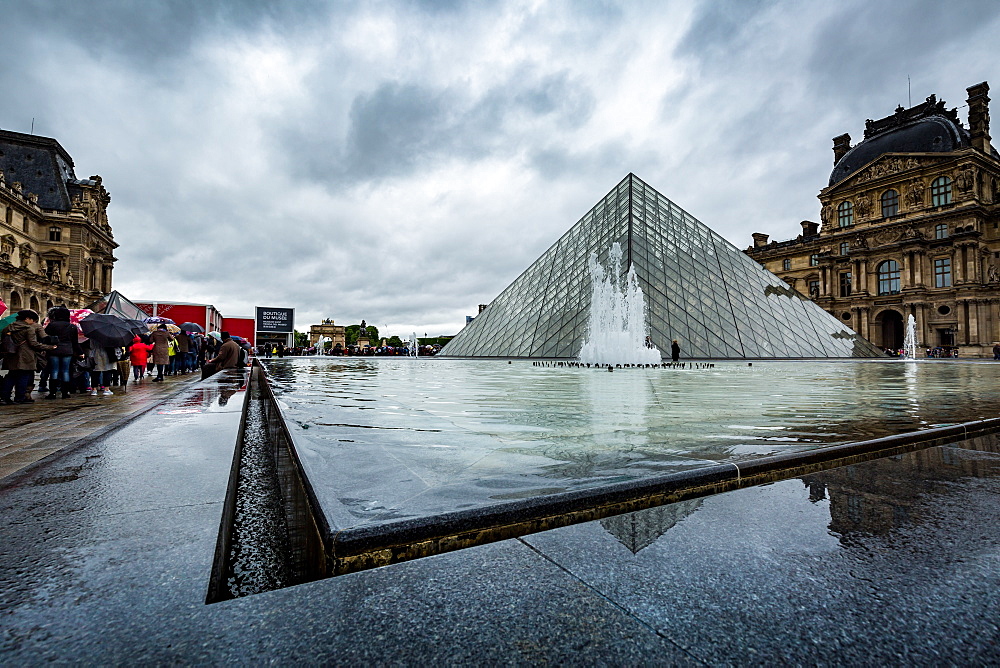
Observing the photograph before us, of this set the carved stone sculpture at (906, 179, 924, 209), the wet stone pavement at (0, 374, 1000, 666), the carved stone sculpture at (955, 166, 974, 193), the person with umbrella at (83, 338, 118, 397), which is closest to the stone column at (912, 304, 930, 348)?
the carved stone sculpture at (906, 179, 924, 209)

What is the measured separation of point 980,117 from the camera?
42.3 meters

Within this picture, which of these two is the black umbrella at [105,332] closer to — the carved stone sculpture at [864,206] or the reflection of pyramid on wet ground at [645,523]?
the reflection of pyramid on wet ground at [645,523]

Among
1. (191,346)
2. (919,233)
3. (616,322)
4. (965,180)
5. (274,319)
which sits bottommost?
(191,346)

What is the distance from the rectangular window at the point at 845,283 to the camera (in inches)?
1850

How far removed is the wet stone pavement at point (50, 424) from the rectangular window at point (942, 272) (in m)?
53.8

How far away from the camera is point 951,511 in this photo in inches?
77.4

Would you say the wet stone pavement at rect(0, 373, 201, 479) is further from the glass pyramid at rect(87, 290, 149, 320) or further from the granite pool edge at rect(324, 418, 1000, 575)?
the glass pyramid at rect(87, 290, 149, 320)

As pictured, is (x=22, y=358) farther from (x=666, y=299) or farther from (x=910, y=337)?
(x=910, y=337)

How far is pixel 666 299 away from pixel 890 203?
36.2m

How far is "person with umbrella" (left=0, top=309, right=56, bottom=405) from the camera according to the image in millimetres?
6564

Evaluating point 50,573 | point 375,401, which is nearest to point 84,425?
point 375,401

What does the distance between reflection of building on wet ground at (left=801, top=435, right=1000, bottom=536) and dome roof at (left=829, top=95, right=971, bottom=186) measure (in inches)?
2155

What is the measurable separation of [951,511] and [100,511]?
10.8 feet

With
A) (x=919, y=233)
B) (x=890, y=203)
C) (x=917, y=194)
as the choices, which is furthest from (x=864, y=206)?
(x=919, y=233)
